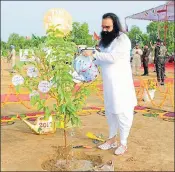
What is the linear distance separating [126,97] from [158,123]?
7.33 ft

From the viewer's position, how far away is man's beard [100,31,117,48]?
14.7 feet

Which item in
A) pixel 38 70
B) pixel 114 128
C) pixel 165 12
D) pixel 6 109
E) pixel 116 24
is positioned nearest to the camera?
pixel 38 70

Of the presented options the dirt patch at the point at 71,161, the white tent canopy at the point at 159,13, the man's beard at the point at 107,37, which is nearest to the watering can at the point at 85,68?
the man's beard at the point at 107,37

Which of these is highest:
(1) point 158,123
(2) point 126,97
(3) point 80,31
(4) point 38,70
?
(3) point 80,31

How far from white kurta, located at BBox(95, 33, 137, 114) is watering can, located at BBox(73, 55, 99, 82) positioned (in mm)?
135

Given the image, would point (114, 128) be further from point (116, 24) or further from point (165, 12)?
point (165, 12)

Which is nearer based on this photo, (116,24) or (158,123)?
(116,24)

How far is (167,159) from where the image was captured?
4.59 meters

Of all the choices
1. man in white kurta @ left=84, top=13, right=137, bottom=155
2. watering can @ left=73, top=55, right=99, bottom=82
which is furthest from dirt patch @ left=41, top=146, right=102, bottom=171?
watering can @ left=73, top=55, right=99, bottom=82

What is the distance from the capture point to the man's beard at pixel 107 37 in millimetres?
4473

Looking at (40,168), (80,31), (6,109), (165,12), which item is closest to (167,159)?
(40,168)

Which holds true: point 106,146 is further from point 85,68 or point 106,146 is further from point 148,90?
point 148,90

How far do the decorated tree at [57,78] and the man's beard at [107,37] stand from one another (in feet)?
2.05

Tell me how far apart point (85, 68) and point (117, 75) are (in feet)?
1.54
